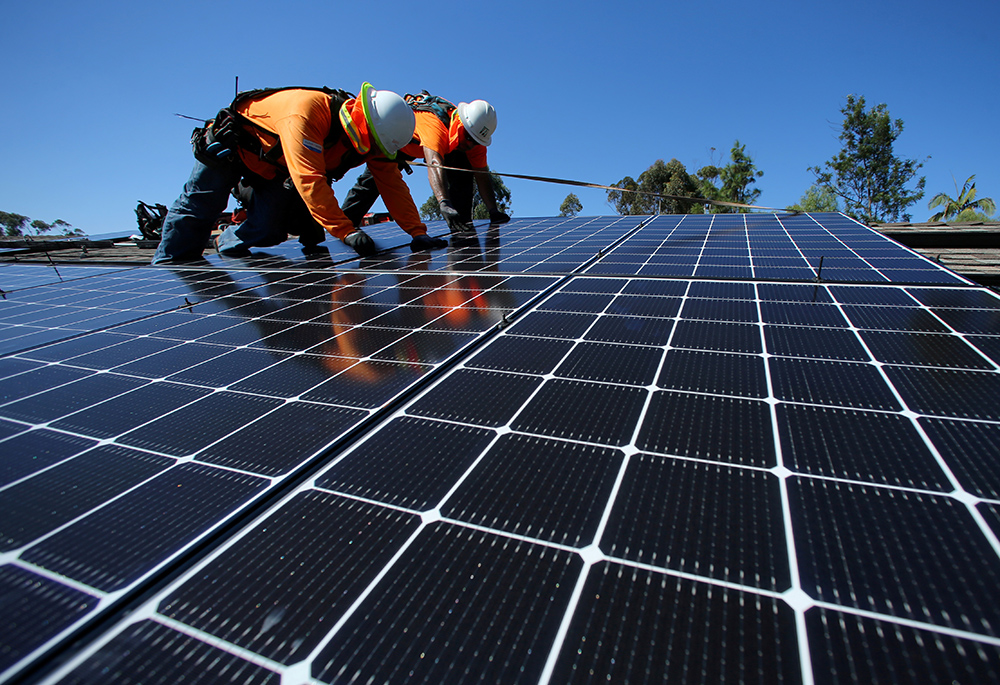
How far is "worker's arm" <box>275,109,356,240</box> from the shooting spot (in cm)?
740

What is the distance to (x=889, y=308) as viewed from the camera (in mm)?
3658

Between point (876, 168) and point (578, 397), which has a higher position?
point (876, 168)

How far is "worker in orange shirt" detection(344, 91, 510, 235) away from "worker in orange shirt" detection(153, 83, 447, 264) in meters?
0.90

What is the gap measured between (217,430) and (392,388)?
1.00 meters

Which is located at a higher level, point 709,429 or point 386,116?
point 386,116

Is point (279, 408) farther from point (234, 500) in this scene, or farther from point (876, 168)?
point (876, 168)

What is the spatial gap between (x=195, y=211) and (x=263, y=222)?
1236mm

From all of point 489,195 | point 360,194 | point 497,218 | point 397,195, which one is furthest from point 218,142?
point 497,218

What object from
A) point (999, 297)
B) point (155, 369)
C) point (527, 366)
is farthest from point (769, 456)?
point (155, 369)

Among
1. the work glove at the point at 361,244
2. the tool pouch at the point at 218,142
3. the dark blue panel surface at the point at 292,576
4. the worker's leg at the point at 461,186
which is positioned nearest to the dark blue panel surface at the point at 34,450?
the dark blue panel surface at the point at 292,576

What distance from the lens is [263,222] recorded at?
31.7 ft

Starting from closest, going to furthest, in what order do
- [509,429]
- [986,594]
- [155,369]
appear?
[986,594]
[509,429]
[155,369]

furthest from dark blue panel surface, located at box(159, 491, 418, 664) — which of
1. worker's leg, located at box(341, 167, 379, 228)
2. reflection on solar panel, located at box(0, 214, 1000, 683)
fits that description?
worker's leg, located at box(341, 167, 379, 228)

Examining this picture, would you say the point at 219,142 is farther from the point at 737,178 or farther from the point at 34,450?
the point at 737,178
